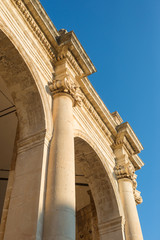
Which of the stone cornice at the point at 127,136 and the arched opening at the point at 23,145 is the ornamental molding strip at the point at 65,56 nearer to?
the arched opening at the point at 23,145

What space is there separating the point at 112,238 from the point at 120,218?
0.72m

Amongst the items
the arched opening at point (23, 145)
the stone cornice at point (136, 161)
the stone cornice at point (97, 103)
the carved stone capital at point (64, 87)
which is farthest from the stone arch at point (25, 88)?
the stone cornice at point (136, 161)

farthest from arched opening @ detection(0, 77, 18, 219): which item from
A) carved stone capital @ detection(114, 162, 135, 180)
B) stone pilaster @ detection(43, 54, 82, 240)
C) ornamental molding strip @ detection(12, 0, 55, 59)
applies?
carved stone capital @ detection(114, 162, 135, 180)

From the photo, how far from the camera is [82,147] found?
10414mm

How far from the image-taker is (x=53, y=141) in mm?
7117

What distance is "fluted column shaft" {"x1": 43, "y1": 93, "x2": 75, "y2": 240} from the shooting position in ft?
18.5

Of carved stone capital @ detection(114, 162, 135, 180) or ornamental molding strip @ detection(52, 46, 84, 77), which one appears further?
carved stone capital @ detection(114, 162, 135, 180)

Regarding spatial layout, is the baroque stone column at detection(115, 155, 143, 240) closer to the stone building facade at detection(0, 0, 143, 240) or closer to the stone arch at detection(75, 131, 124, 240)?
the stone building facade at detection(0, 0, 143, 240)

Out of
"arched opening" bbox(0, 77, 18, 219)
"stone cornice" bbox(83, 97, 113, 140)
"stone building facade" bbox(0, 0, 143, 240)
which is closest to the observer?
"stone building facade" bbox(0, 0, 143, 240)

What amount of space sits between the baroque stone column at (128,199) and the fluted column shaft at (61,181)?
4.62 metres

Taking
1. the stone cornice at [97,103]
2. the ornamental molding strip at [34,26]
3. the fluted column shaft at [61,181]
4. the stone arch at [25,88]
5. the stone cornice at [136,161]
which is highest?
the stone cornice at [97,103]

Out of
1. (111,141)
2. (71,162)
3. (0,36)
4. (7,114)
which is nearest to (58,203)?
(71,162)

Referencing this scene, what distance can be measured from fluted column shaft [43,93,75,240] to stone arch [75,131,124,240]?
7.43ft

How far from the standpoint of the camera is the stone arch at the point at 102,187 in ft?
33.4
